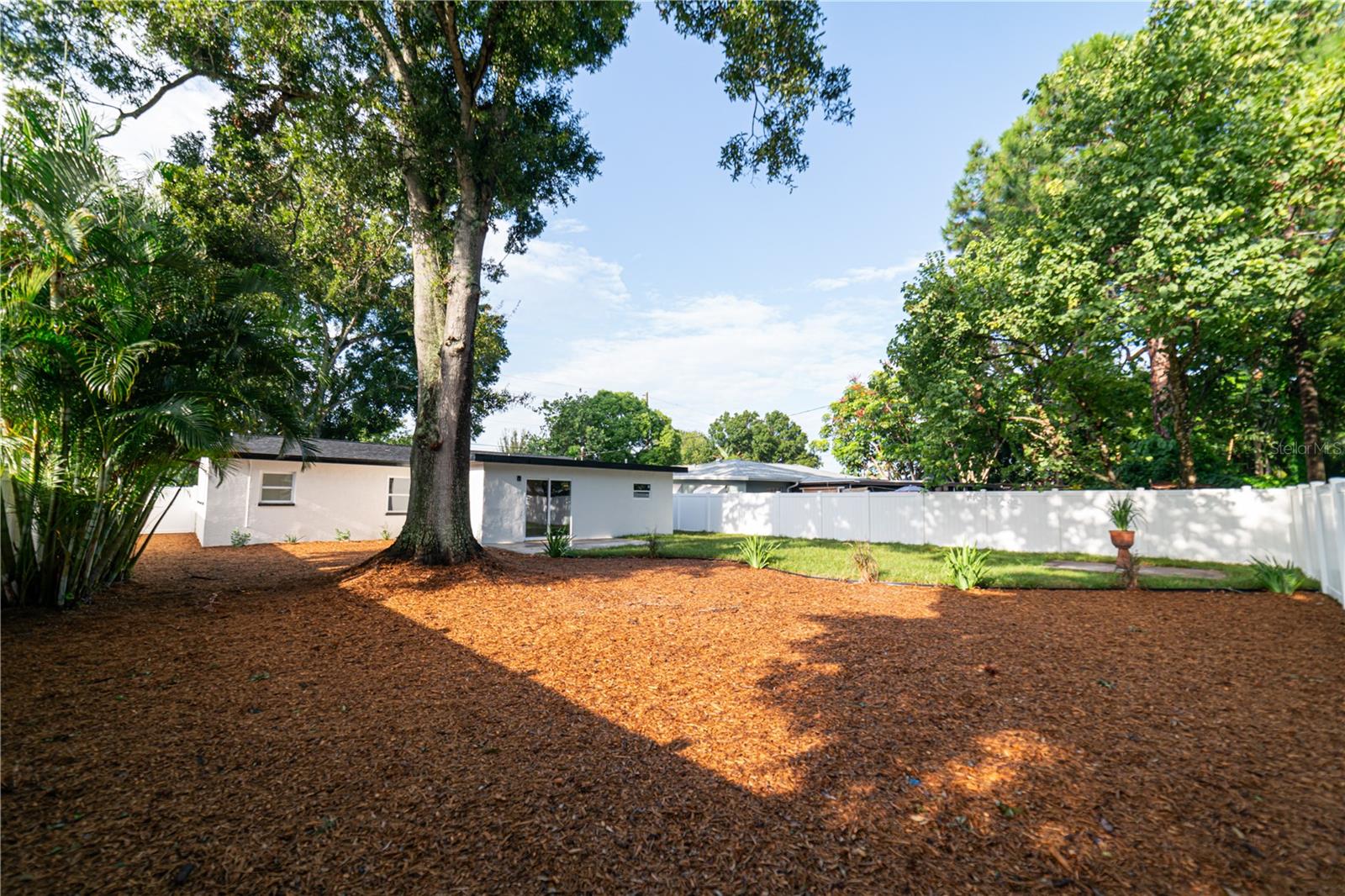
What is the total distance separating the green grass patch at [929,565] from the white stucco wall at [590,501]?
3.46 m

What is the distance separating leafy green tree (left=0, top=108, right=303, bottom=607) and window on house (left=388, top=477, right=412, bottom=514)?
10.4 metres

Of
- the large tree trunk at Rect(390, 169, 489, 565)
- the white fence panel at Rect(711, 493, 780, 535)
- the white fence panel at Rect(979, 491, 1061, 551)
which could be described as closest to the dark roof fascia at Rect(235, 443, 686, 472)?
the white fence panel at Rect(711, 493, 780, 535)

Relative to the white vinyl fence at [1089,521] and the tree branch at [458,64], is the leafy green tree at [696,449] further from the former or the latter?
the tree branch at [458,64]

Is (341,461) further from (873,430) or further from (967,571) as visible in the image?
(873,430)

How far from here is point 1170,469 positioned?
13.2 m

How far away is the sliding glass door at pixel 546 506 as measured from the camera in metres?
16.6

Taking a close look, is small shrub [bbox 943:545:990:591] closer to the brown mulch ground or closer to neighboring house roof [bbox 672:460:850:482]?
the brown mulch ground

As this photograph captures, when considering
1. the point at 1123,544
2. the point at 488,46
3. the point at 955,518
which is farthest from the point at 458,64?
the point at 955,518

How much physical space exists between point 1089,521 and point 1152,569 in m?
2.61

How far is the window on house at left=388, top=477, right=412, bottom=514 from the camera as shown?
1686 cm

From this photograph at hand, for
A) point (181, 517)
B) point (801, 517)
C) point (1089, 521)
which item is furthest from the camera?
point (801, 517)

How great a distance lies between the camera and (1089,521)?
477 inches

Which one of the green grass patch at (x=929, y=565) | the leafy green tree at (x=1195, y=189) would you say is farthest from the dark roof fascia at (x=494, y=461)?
the leafy green tree at (x=1195, y=189)

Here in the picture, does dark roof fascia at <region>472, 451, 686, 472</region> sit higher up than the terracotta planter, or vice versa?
dark roof fascia at <region>472, 451, 686, 472</region>
